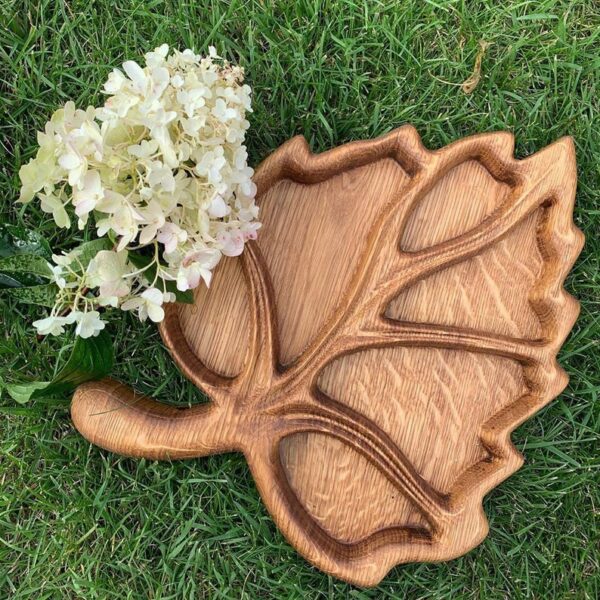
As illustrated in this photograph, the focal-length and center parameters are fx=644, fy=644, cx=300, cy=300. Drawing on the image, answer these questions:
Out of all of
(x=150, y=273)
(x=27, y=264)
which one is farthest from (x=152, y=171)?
(x=27, y=264)

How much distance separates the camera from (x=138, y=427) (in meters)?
1.29

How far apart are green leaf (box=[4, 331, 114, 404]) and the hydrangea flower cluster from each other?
0.12m

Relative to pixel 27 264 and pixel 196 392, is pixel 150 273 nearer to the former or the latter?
pixel 27 264

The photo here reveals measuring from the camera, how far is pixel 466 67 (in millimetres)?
1472

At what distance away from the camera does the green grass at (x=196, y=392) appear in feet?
4.62

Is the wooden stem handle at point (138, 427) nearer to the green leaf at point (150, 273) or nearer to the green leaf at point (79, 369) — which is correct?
the green leaf at point (79, 369)

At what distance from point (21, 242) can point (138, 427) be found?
1.44 ft

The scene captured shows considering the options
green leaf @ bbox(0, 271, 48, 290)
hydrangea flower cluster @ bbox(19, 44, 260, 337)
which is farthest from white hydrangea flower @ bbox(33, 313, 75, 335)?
green leaf @ bbox(0, 271, 48, 290)

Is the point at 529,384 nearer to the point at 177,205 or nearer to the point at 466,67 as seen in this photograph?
the point at 466,67

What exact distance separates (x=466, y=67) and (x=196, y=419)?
3.23 ft

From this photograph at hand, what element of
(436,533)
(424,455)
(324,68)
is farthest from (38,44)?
(436,533)

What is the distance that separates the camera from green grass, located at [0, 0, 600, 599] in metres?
1.41

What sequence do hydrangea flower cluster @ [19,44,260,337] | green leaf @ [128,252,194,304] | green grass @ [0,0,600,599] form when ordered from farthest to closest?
green grass @ [0,0,600,599] < green leaf @ [128,252,194,304] < hydrangea flower cluster @ [19,44,260,337]

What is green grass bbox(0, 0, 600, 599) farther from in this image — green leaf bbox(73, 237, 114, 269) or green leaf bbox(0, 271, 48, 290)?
green leaf bbox(73, 237, 114, 269)
